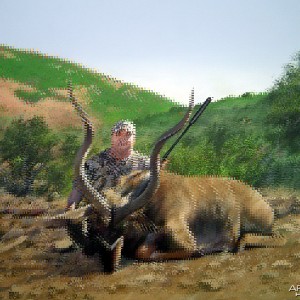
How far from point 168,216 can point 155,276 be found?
0.50 meters

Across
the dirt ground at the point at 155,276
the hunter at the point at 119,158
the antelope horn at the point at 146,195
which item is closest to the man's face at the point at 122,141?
the hunter at the point at 119,158

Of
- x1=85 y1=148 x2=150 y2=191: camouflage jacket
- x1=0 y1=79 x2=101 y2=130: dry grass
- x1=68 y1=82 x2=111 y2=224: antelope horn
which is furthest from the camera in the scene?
x1=0 y1=79 x2=101 y2=130: dry grass

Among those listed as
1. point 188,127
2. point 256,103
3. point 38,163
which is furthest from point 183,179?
point 38,163

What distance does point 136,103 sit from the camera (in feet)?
Answer: 15.2

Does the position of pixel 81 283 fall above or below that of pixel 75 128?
below

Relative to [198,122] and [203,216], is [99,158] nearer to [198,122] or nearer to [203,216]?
[203,216]

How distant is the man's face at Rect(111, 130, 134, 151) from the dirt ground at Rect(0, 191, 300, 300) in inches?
28.5

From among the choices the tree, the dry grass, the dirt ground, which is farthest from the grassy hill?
the dirt ground

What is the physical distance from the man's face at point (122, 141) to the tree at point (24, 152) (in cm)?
Result: 97

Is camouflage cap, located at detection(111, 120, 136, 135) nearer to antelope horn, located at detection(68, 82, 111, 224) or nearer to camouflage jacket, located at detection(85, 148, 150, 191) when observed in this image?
camouflage jacket, located at detection(85, 148, 150, 191)

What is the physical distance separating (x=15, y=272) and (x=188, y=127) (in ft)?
5.17

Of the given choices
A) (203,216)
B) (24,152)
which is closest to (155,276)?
(203,216)

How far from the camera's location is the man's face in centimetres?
384

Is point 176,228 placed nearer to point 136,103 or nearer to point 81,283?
point 81,283
